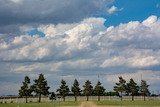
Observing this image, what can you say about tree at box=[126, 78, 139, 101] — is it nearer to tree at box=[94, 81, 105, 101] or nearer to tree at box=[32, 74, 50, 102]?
tree at box=[94, 81, 105, 101]

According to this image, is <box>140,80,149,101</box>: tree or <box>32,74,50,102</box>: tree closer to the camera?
<box>32,74,50,102</box>: tree

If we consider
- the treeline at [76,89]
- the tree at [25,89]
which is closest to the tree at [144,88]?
Answer: the treeline at [76,89]

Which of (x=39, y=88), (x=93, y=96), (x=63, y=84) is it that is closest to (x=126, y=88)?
(x=93, y=96)

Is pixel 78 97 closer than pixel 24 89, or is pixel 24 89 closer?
pixel 24 89

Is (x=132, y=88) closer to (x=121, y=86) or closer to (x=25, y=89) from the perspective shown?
(x=121, y=86)

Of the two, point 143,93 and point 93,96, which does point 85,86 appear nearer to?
point 93,96

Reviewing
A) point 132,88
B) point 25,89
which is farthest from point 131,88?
point 25,89

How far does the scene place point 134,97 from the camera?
17162 cm

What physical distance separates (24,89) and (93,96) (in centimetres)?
3378

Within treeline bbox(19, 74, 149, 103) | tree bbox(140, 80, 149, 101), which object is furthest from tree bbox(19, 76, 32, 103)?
tree bbox(140, 80, 149, 101)

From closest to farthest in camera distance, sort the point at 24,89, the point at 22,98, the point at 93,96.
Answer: the point at 24,89
the point at 22,98
the point at 93,96

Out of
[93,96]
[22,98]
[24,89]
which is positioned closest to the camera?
[24,89]

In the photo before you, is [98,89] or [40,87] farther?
[98,89]

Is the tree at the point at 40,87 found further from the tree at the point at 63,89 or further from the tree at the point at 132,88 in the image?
the tree at the point at 132,88
